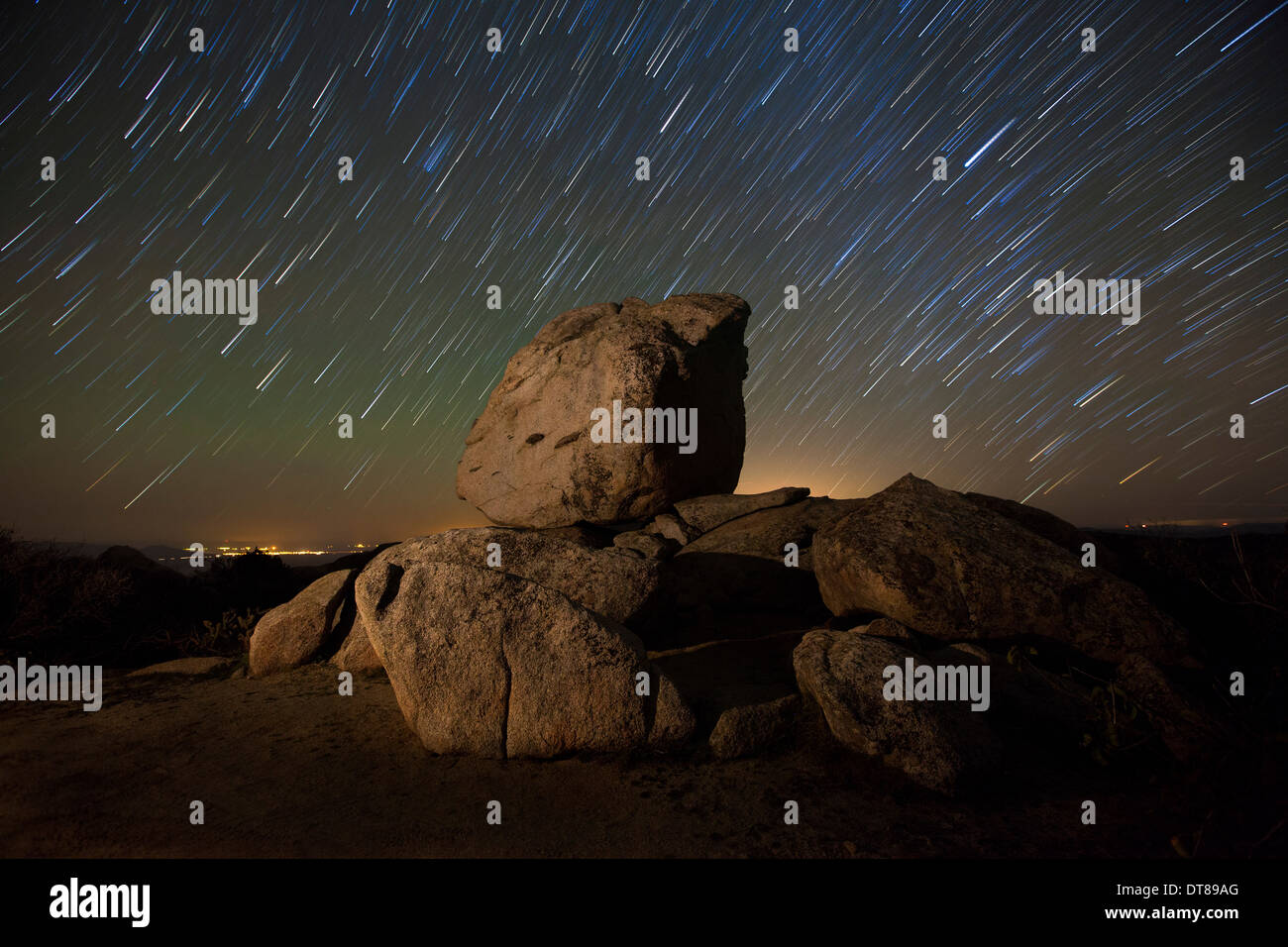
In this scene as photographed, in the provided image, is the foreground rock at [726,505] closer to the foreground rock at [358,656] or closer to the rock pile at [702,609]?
the rock pile at [702,609]

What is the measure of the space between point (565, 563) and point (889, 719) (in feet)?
19.8

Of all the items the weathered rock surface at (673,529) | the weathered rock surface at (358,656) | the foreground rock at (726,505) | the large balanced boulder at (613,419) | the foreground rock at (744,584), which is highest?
the large balanced boulder at (613,419)

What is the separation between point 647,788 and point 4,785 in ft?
21.4

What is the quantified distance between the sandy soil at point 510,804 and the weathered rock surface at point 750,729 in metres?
0.16

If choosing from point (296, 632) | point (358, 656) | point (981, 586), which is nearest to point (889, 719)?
point (981, 586)

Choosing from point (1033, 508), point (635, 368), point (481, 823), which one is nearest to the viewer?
point (481, 823)

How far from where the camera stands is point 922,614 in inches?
Result: 362

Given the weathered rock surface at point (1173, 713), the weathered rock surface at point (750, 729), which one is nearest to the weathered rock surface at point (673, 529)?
the weathered rock surface at point (750, 729)

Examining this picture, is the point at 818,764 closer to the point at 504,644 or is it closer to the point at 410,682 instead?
the point at 504,644

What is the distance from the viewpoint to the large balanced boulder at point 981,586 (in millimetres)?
8750

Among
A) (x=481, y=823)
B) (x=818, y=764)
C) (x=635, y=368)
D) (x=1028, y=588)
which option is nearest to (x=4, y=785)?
(x=481, y=823)

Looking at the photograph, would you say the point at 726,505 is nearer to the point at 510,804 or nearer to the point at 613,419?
the point at 613,419

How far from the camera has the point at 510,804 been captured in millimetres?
5871
